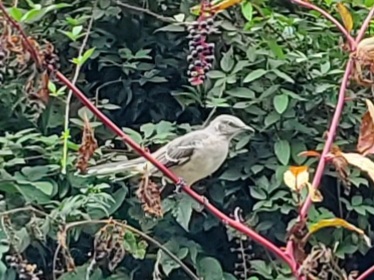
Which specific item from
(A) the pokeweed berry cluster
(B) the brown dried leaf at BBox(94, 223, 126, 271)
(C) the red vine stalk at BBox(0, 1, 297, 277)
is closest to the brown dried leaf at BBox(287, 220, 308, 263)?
(C) the red vine stalk at BBox(0, 1, 297, 277)

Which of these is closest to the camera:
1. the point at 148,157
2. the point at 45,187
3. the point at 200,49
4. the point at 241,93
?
the point at 148,157

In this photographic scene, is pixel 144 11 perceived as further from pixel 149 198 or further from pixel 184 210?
pixel 149 198

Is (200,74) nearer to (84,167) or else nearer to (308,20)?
(84,167)

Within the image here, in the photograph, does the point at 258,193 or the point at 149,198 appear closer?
the point at 149,198

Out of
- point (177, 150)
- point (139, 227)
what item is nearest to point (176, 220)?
point (139, 227)

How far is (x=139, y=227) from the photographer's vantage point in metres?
2.61

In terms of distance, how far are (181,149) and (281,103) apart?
35 cm

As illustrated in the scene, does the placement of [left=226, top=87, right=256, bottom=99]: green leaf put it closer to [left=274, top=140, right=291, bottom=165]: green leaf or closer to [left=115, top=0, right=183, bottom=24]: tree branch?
[left=274, top=140, right=291, bottom=165]: green leaf

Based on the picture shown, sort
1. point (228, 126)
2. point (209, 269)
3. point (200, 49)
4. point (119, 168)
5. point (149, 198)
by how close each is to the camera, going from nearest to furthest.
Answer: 1. point (200, 49)
2. point (149, 198)
3. point (119, 168)
4. point (228, 126)
5. point (209, 269)

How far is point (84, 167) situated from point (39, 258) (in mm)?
1430

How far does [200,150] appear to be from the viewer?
7.90ft

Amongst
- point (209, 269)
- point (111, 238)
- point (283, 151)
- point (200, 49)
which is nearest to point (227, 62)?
point (283, 151)

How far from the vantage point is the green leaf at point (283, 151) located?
103 inches

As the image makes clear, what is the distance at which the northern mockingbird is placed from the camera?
2.35m
